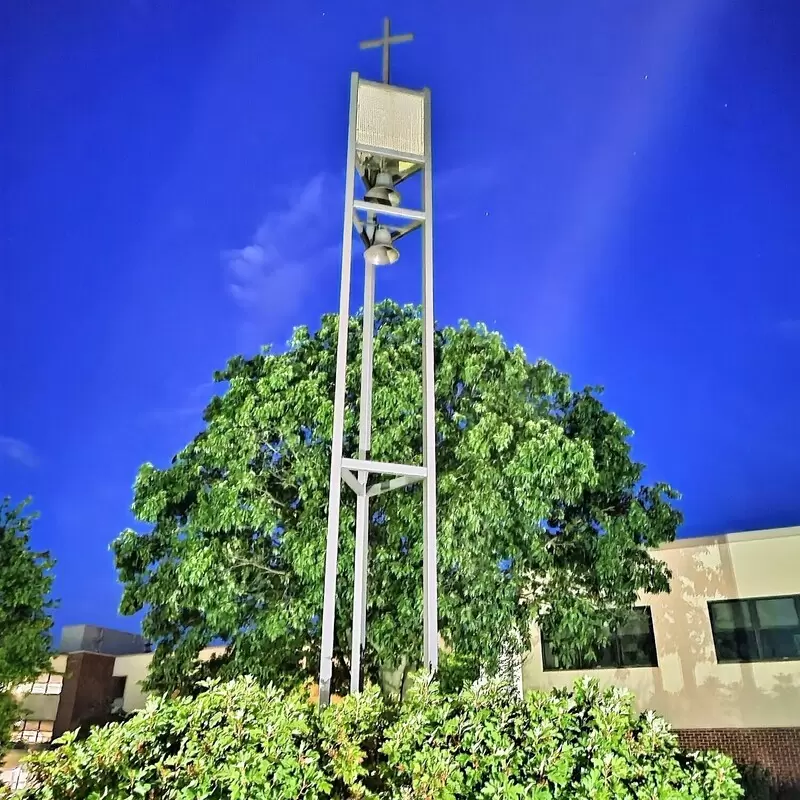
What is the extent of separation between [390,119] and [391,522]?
4.26 metres

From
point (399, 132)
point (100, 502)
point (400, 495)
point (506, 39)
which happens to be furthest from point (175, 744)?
point (100, 502)

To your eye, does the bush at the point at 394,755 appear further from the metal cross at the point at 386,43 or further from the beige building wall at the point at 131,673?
the beige building wall at the point at 131,673

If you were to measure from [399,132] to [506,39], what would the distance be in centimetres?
2506

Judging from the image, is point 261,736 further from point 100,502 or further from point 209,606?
point 100,502

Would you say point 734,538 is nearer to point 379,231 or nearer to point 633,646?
point 633,646

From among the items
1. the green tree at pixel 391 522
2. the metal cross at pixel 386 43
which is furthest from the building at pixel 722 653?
the metal cross at pixel 386 43

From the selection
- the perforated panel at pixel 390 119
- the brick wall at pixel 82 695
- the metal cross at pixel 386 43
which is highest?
the metal cross at pixel 386 43

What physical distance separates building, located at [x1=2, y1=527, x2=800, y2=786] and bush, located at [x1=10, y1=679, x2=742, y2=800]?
347 inches

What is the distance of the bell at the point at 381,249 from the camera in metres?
5.68

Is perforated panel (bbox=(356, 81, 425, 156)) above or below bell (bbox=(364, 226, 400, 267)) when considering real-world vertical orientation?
above

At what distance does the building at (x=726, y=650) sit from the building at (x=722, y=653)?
0.6 inches

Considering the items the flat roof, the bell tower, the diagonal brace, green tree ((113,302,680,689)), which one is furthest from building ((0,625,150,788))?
the diagonal brace

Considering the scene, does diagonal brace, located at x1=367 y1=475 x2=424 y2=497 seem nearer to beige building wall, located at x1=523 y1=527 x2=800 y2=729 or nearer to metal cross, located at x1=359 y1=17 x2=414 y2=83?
metal cross, located at x1=359 y1=17 x2=414 y2=83

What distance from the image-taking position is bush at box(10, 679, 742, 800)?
300 cm
